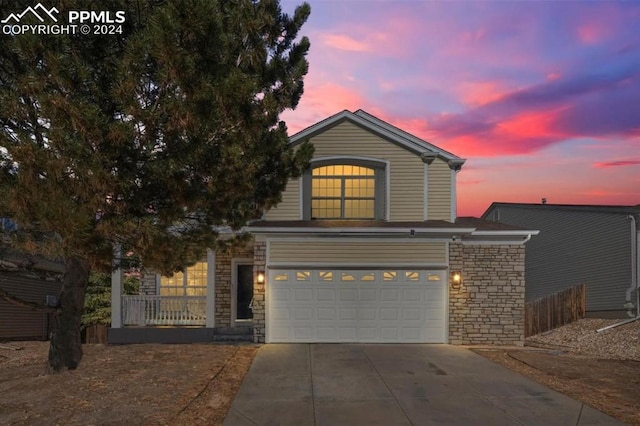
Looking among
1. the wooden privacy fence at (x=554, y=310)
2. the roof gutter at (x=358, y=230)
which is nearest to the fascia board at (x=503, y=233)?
the roof gutter at (x=358, y=230)

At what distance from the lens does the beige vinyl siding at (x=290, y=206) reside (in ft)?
47.8

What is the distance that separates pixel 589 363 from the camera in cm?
1162

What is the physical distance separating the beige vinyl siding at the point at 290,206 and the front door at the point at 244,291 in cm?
277

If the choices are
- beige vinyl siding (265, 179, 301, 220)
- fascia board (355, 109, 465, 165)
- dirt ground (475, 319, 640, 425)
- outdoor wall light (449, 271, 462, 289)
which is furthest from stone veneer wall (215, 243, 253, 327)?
dirt ground (475, 319, 640, 425)

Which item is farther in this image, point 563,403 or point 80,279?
point 80,279

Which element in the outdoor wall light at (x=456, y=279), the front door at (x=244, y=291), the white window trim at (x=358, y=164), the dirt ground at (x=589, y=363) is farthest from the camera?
the front door at (x=244, y=291)

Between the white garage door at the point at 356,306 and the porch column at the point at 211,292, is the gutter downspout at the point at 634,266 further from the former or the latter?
the porch column at the point at 211,292

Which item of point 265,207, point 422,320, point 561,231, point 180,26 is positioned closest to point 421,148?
point 422,320

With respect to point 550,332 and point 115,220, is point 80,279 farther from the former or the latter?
point 550,332

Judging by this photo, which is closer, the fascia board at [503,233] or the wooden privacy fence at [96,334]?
the fascia board at [503,233]

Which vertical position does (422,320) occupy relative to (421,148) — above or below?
below

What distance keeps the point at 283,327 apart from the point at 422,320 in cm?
389

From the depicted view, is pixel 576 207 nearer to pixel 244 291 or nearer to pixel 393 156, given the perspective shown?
pixel 393 156

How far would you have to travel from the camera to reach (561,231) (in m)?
21.9
